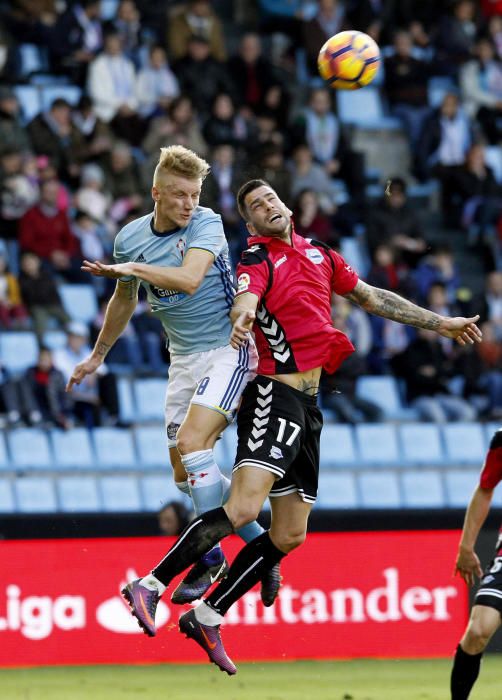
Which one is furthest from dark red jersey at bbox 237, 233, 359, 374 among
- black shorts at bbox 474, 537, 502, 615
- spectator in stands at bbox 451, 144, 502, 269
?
spectator in stands at bbox 451, 144, 502, 269

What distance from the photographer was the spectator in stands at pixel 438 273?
60.0 ft

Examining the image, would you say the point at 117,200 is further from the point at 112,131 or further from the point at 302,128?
the point at 302,128

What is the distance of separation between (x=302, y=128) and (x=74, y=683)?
31.6 ft

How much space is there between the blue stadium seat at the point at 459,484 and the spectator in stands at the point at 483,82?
6.45 m

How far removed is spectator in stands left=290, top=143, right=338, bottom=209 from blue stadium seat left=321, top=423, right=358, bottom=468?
11.1ft

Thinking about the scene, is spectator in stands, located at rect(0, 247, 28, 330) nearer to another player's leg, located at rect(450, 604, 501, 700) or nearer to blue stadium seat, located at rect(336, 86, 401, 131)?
blue stadium seat, located at rect(336, 86, 401, 131)

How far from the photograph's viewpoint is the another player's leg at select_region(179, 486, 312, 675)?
924 cm

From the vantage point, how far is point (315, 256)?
9586mm

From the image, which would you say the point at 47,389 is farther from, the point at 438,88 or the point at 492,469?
the point at 438,88

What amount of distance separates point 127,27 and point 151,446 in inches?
245

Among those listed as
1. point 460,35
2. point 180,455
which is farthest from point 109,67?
point 180,455

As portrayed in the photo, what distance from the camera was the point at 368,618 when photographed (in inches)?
509

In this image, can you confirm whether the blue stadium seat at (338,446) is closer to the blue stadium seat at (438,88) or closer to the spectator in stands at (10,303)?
the spectator in stands at (10,303)

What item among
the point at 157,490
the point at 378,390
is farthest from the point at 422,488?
the point at 157,490
